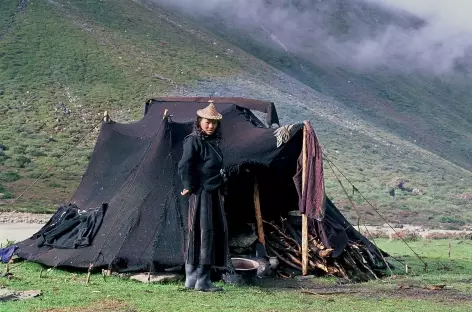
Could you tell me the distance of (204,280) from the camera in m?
9.62

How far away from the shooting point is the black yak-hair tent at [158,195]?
35.7ft

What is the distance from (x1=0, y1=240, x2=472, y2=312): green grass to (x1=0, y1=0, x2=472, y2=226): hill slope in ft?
55.1

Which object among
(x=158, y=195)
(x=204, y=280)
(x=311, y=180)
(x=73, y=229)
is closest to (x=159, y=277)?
(x=204, y=280)

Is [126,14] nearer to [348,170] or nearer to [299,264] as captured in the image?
[348,170]

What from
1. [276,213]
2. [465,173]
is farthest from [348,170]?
[276,213]

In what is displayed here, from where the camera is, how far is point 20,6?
5994cm

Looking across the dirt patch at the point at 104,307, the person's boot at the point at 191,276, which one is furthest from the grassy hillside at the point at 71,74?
the dirt patch at the point at 104,307

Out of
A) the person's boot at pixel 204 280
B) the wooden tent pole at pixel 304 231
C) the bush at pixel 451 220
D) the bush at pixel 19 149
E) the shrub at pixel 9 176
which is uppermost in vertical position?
the wooden tent pole at pixel 304 231

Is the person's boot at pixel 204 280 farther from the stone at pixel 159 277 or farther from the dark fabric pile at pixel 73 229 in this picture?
the dark fabric pile at pixel 73 229

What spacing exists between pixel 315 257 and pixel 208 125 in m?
3.53

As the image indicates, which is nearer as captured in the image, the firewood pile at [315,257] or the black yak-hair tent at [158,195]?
the black yak-hair tent at [158,195]

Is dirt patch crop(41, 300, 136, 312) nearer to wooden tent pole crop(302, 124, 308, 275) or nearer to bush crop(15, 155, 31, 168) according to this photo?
wooden tent pole crop(302, 124, 308, 275)

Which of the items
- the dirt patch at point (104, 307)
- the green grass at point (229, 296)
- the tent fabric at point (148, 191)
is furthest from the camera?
the tent fabric at point (148, 191)

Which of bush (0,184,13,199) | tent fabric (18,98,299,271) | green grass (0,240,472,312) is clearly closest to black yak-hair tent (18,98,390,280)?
tent fabric (18,98,299,271)
